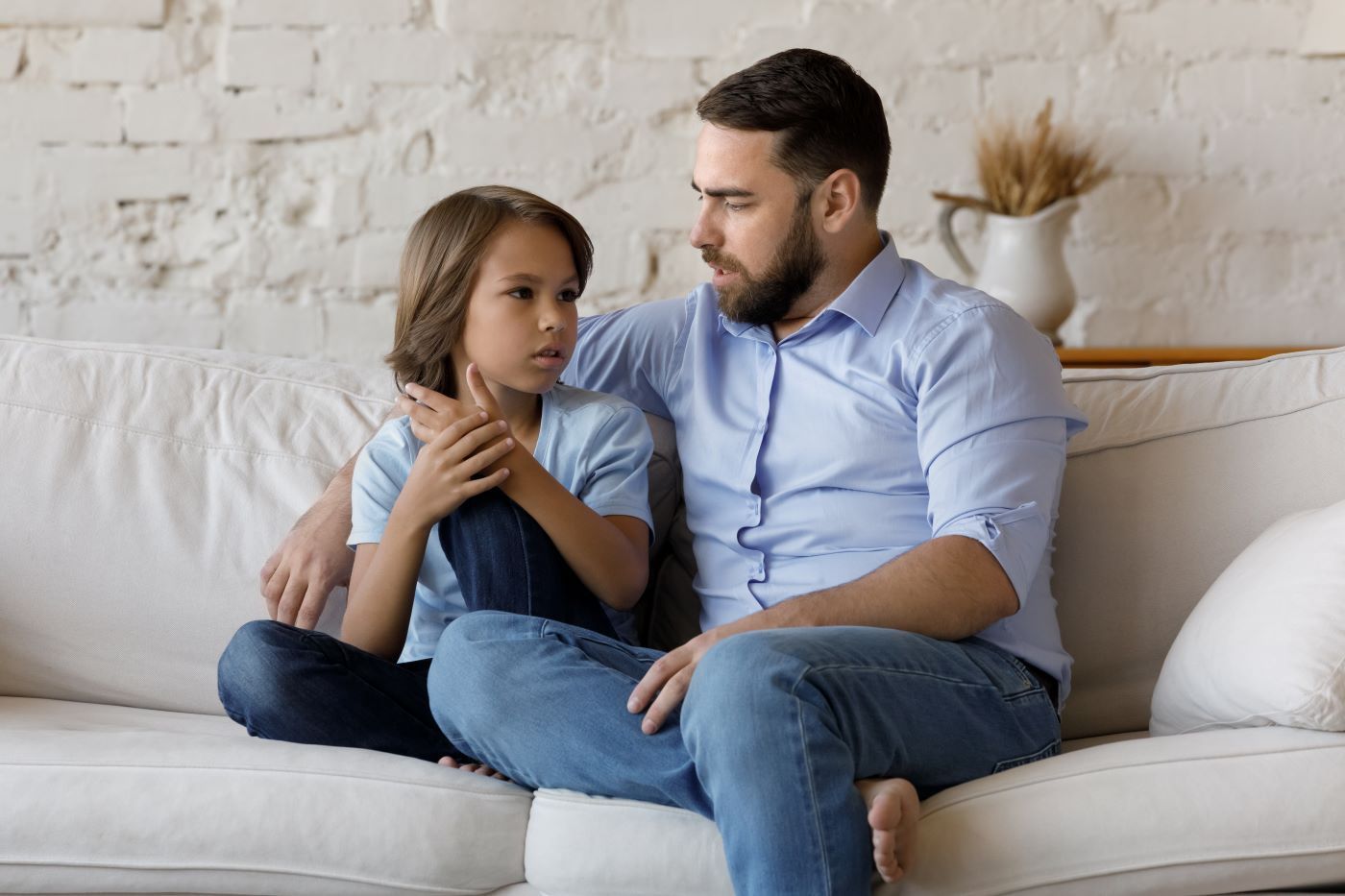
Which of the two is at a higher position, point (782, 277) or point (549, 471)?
point (782, 277)

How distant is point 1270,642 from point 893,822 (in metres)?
0.46

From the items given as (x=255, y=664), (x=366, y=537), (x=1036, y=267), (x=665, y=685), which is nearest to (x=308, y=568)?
(x=366, y=537)

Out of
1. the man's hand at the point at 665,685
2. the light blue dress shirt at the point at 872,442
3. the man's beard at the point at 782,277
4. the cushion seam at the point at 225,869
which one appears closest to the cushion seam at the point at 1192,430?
the light blue dress shirt at the point at 872,442

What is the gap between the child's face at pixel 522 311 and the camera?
154 cm

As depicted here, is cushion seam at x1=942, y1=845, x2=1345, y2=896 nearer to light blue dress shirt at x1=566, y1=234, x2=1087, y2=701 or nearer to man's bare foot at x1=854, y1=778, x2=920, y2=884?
man's bare foot at x1=854, y1=778, x2=920, y2=884

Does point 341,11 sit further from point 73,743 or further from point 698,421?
point 73,743

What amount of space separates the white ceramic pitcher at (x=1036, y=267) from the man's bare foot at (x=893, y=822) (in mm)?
1312

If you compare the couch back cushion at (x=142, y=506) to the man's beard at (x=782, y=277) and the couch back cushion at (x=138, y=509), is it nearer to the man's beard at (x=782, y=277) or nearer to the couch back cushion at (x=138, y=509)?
the couch back cushion at (x=138, y=509)

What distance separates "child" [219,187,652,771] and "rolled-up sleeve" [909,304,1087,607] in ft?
1.15

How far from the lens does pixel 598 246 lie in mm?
2424

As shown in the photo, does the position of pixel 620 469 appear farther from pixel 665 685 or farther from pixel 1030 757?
pixel 1030 757

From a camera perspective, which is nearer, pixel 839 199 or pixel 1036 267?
pixel 839 199

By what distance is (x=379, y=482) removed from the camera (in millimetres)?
1564

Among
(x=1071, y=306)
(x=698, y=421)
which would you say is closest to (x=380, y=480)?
(x=698, y=421)
